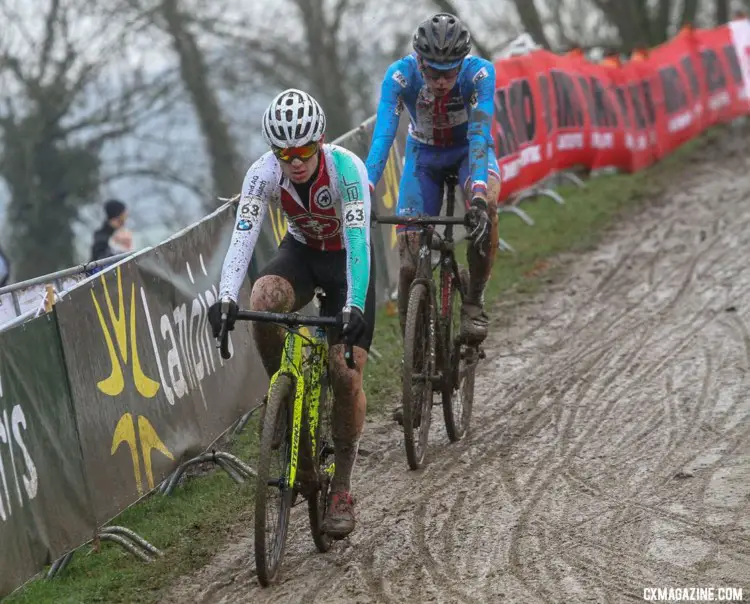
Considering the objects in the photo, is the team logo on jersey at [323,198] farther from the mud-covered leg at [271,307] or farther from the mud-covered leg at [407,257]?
the mud-covered leg at [407,257]

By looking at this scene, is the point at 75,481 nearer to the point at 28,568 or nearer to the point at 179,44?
the point at 28,568

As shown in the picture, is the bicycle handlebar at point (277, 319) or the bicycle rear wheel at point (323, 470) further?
the bicycle rear wheel at point (323, 470)

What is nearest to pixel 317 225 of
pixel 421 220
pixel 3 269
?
pixel 421 220

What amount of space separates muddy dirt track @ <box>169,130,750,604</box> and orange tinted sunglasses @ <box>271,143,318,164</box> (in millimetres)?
2065

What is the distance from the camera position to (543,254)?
14.1 m

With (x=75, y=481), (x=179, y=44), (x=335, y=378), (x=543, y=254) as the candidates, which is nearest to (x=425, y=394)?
(x=335, y=378)

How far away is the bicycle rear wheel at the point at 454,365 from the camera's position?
7742mm

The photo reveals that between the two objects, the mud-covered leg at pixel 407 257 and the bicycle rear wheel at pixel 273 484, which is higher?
the mud-covered leg at pixel 407 257

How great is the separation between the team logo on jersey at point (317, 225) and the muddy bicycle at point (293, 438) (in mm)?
521

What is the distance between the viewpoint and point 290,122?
5.73m

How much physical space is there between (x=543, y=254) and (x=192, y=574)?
851cm

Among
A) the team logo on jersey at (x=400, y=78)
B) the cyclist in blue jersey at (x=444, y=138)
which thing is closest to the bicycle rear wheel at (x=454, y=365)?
the cyclist in blue jersey at (x=444, y=138)

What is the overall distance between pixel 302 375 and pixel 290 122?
123cm

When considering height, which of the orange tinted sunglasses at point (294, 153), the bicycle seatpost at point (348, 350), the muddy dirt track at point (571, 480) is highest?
the orange tinted sunglasses at point (294, 153)
